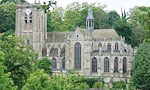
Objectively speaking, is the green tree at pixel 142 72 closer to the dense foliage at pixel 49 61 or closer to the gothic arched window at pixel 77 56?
the dense foliage at pixel 49 61

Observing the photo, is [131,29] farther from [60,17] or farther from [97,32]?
[60,17]

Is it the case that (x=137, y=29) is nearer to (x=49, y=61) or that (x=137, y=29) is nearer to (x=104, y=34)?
(x=104, y=34)

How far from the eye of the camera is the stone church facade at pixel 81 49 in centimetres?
7425

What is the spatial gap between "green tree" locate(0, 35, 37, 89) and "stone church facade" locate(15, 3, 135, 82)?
3512cm

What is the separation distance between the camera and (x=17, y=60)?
35.9 meters

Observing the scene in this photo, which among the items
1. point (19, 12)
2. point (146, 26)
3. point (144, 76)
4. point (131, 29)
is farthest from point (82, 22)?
point (146, 26)

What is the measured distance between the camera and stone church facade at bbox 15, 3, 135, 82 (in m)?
74.2

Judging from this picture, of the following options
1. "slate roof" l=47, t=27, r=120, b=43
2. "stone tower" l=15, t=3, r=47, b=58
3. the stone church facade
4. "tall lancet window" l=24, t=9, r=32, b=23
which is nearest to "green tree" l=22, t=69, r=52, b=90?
the stone church facade

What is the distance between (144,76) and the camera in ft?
198

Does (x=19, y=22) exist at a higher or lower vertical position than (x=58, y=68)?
higher

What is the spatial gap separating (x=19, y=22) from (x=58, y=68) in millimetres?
9954

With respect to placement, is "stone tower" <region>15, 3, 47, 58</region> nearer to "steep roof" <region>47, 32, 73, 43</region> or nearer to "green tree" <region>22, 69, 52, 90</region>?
"steep roof" <region>47, 32, 73, 43</region>

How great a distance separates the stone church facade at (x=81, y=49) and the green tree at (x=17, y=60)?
3512cm

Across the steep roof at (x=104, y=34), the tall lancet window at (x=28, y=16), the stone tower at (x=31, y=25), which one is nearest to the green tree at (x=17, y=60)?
the stone tower at (x=31, y=25)
